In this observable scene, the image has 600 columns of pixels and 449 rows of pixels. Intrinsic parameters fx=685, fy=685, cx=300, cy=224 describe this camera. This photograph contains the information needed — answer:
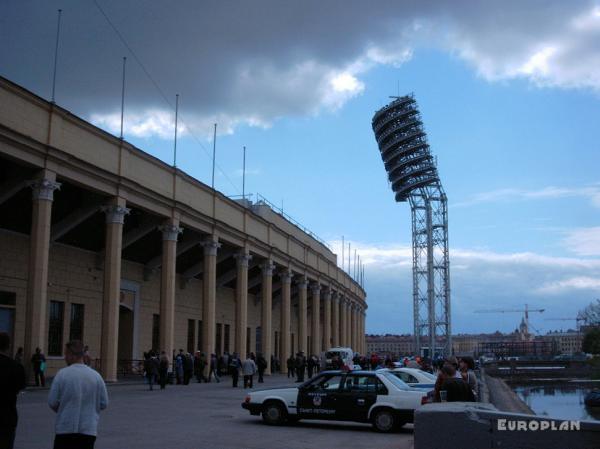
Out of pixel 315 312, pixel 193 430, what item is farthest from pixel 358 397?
pixel 315 312

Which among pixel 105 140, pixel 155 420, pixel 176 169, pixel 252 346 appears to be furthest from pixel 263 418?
pixel 252 346

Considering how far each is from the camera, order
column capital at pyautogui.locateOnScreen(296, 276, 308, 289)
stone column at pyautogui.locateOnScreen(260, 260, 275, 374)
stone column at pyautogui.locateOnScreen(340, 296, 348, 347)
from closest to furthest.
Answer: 1. stone column at pyautogui.locateOnScreen(260, 260, 275, 374)
2. column capital at pyautogui.locateOnScreen(296, 276, 308, 289)
3. stone column at pyautogui.locateOnScreen(340, 296, 348, 347)

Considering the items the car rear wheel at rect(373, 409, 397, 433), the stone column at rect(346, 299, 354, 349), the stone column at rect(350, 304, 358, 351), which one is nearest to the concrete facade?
the car rear wheel at rect(373, 409, 397, 433)

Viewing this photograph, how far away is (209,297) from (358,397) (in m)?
22.3

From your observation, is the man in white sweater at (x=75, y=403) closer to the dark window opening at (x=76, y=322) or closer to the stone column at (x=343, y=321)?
the dark window opening at (x=76, y=322)

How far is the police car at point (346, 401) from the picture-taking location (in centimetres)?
1648

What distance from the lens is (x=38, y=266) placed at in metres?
24.9

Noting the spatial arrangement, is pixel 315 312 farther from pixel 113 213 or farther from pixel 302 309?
pixel 113 213

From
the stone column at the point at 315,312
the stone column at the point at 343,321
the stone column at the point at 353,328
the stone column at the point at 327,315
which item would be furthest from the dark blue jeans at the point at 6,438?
the stone column at the point at 353,328

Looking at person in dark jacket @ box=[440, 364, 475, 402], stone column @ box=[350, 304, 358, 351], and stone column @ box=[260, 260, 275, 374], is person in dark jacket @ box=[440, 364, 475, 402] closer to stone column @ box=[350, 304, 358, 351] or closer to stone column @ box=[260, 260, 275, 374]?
stone column @ box=[260, 260, 275, 374]

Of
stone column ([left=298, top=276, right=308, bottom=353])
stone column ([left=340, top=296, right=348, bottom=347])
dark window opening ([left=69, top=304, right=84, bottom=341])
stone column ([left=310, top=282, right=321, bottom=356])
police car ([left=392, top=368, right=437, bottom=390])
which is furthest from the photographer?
stone column ([left=340, top=296, right=348, bottom=347])

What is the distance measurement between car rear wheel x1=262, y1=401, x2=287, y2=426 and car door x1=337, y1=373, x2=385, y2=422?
149 centimetres

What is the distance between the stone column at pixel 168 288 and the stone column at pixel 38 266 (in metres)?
8.98

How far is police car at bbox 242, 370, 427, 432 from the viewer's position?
54.1 ft
